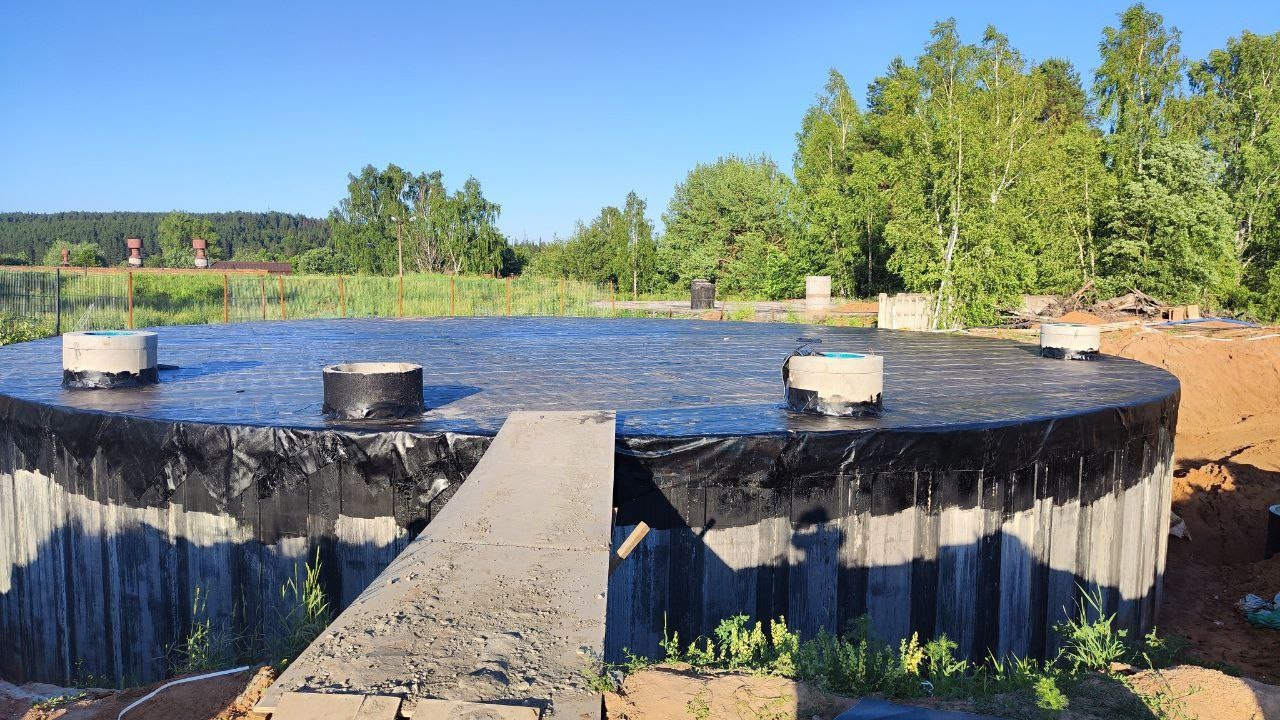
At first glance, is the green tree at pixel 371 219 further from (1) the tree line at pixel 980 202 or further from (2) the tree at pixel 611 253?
(2) the tree at pixel 611 253

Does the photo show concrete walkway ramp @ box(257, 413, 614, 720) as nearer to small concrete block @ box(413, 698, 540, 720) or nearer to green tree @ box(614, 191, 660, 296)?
small concrete block @ box(413, 698, 540, 720)

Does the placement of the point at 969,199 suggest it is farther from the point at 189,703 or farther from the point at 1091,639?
the point at 189,703

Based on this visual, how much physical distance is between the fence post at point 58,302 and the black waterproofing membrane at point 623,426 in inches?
574

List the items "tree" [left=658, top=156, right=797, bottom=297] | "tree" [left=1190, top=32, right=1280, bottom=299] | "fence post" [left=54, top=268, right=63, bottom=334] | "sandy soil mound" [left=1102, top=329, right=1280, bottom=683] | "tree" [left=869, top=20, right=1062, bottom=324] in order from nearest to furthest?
1. "sandy soil mound" [left=1102, top=329, right=1280, bottom=683]
2. "tree" [left=869, top=20, right=1062, bottom=324]
3. "fence post" [left=54, top=268, right=63, bottom=334]
4. "tree" [left=1190, top=32, right=1280, bottom=299]
5. "tree" [left=658, top=156, right=797, bottom=297]

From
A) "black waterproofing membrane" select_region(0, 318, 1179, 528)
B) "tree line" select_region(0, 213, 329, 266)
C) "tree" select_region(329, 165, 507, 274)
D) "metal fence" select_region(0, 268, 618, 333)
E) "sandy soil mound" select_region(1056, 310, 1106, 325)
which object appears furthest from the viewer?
"tree line" select_region(0, 213, 329, 266)

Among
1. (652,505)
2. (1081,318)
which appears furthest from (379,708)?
(1081,318)

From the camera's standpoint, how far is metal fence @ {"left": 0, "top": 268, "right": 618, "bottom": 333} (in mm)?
22359

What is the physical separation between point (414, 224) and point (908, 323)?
5023 cm

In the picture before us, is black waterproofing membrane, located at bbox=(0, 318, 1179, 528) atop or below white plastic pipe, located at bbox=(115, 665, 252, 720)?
atop

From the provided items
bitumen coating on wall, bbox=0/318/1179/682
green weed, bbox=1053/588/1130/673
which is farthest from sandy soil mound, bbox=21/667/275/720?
green weed, bbox=1053/588/1130/673

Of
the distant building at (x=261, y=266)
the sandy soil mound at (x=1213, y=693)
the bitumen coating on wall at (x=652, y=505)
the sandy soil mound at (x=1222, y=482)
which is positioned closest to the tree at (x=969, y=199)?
the sandy soil mound at (x=1222, y=482)

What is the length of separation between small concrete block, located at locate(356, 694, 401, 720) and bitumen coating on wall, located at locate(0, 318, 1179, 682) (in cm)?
251

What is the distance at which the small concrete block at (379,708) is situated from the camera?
2498 mm

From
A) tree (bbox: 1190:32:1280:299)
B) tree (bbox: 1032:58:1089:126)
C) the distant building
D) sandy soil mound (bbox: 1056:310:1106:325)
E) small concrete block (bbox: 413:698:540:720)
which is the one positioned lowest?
small concrete block (bbox: 413:698:540:720)
